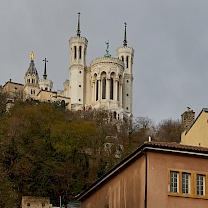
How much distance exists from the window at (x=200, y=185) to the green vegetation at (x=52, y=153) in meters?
19.3

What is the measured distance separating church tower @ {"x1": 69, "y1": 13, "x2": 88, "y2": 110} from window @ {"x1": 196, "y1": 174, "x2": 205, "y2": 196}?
114114mm

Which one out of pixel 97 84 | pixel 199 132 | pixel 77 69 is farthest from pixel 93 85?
pixel 199 132

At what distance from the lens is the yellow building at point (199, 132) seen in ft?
120

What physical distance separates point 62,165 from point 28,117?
60.3 feet

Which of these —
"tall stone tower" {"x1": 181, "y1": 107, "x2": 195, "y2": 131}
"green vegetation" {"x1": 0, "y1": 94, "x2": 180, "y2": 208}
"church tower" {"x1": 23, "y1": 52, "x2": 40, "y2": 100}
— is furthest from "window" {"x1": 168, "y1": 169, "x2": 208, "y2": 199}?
"church tower" {"x1": 23, "y1": 52, "x2": 40, "y2": 100}

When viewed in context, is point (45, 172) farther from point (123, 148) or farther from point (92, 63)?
point (92, 63)

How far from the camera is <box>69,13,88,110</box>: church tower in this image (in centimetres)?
14500

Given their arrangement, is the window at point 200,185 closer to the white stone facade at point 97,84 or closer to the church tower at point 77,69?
the white stone facade at point 97,84

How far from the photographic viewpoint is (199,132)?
37.8 meters

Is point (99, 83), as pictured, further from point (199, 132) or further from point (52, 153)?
point (199, 132)

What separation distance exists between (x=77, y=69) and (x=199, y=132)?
11269cm

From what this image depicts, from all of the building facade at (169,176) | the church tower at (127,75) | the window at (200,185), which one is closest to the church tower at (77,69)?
the church tower at (127,75)

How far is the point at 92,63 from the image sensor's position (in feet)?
480

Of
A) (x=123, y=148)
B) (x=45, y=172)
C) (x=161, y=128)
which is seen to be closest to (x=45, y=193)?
(x=45, y=172)
